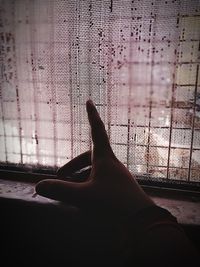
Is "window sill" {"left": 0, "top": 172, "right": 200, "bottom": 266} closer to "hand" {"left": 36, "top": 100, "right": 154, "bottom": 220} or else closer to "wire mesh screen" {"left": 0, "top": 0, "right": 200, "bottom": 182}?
"wire mesh screen" {"left": 0, "top": 0, "right": 200, "bottom": 182}

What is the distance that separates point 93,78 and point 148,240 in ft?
3.22

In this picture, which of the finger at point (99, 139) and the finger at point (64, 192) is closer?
the finger at point (64, 192)

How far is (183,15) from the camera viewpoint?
127 cm

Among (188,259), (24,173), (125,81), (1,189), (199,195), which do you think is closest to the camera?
(188,259)

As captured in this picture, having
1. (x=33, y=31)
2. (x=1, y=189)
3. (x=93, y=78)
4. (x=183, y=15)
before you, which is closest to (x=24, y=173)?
(x=1, y=189)

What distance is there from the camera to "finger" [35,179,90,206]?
86 centimetres

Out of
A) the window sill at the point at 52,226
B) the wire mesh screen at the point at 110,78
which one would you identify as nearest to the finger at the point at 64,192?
the window sill at the point at 52,226

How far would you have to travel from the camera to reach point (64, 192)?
860mm

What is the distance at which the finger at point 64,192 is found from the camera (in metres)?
0.86

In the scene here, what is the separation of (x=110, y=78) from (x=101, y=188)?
0.74 m

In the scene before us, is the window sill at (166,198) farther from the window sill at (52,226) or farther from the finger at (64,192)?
the finger at (64,192)

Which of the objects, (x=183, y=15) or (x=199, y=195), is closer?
(x=183, y=15)

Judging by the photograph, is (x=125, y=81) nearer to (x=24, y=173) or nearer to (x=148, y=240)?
(x=148, y=240)

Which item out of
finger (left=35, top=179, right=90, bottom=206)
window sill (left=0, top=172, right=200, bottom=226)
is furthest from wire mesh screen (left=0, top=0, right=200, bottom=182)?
finger (left=35, top=179, right=90, bottom=206)
